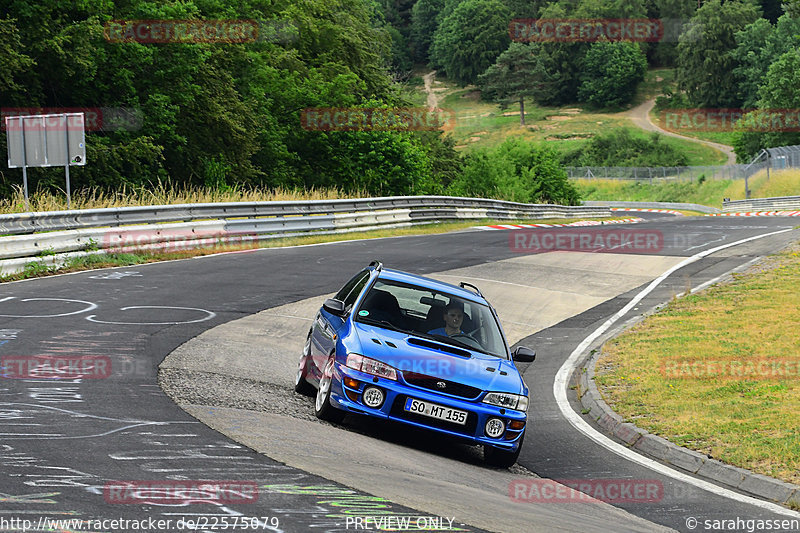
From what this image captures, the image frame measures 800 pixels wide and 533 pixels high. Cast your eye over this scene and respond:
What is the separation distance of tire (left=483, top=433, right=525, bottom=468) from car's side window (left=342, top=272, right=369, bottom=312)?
7.23 feet

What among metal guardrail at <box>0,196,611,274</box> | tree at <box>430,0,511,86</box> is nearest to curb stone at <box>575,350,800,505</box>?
metal guardrail at <box>0,196,611,274</box>

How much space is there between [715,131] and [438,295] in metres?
151

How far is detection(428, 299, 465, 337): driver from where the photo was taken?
32.1ft

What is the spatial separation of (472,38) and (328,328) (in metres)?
186

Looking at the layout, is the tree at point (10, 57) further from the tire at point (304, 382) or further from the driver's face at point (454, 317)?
the driver's face at point (454, 317)

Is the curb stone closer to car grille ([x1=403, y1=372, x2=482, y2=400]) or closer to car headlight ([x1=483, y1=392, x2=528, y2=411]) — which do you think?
Answer: car headlight ([x1=483, y1=392, x2=528, y2=411])

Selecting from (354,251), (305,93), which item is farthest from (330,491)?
(305,93)

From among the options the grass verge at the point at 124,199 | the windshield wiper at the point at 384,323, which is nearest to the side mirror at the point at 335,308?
the windshield wiper at the point at 384,323

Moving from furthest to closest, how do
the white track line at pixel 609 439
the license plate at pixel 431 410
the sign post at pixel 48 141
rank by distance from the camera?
the sign post at pixel 48 141 → the license plate at pixel 431 410 → the white track line at pixel 609 439

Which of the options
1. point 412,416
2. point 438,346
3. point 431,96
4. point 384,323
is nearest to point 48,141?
point 384,323

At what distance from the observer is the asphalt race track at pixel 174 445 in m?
5.57

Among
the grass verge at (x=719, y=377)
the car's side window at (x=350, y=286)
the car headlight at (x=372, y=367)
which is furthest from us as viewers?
the car's side window at (x=350, y=286)

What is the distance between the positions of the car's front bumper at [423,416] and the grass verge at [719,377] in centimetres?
208

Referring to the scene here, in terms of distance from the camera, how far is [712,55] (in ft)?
508
